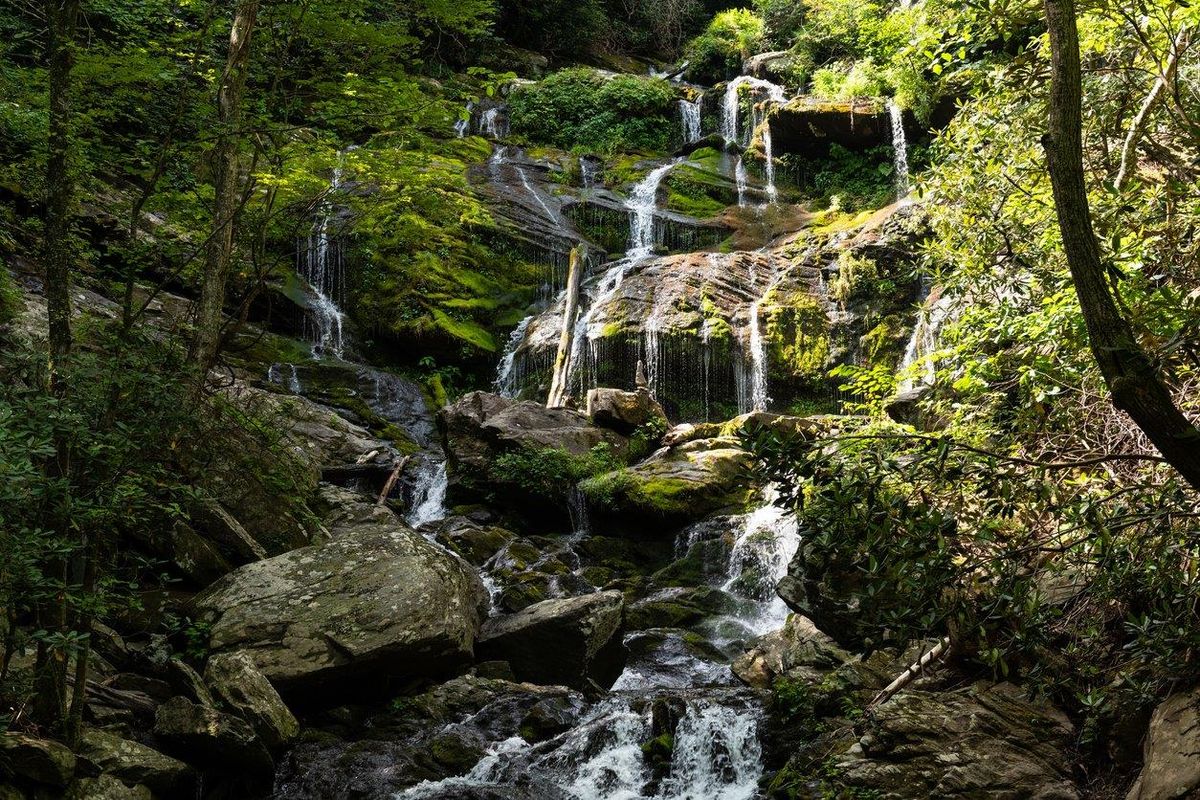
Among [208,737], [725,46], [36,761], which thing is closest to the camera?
[36,761]

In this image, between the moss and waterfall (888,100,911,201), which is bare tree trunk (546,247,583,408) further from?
waterfall (888,100,911,201)

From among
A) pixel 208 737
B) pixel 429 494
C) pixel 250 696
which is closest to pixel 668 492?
pixel 429 494

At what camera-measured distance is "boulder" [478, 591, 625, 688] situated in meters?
8.51

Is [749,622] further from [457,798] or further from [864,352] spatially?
[864,352]

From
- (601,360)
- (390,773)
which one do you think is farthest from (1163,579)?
(601,360)

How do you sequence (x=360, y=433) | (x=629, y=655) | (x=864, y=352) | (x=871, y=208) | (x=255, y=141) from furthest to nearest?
1. (x=871, y=208)
2. (x=864, y=352)
3. (x=360, y=433)
4. (x=629, y=655)
5. (x=255, y=141)

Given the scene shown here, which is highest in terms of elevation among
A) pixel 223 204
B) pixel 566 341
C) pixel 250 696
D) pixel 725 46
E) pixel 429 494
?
pixel 725 46

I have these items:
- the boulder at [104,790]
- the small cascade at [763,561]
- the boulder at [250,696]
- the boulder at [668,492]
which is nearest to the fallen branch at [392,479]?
the boulder at [668,492]

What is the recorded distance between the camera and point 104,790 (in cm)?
514

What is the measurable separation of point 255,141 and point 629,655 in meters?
6.80

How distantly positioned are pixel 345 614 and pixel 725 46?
2948cm

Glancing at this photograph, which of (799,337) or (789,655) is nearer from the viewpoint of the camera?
(789,655)

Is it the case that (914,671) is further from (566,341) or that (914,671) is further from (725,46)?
(725,46)

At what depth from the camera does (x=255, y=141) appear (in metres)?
6.98
